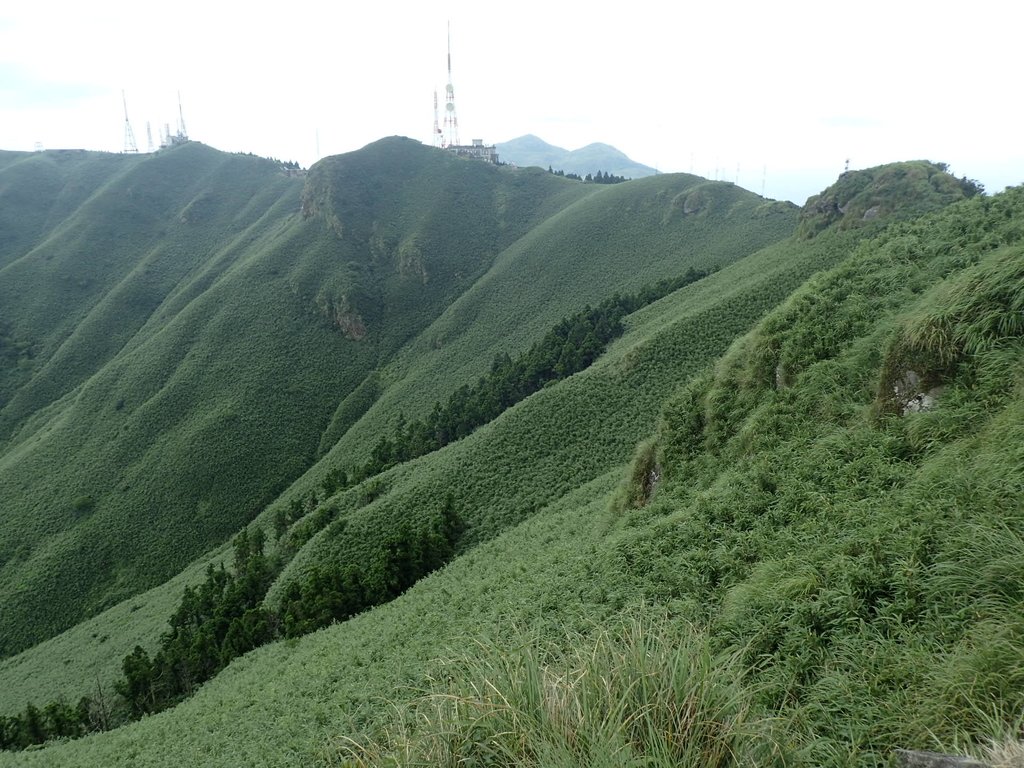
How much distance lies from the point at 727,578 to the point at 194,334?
102537mm

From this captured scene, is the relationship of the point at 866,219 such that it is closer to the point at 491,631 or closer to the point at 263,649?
the point at 491,631

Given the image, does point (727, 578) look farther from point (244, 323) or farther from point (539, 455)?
point (244, 323)

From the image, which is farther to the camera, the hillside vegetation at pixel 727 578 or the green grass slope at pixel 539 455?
the green grass slope at pixel 539 455

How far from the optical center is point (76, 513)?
203 ft

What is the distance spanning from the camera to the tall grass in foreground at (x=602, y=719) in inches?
159

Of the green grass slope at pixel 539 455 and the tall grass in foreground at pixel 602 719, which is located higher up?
the tall grass in foreground at pixel 602 719

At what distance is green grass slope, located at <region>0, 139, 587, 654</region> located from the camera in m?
60.4

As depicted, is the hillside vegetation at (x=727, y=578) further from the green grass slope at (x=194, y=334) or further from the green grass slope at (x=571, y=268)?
the green grass slope at (x=571, y=268)

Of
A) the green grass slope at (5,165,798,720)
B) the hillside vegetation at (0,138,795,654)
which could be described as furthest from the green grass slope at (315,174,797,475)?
the green grass slope at (5,165,798,720)

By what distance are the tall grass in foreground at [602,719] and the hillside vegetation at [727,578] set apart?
3cm

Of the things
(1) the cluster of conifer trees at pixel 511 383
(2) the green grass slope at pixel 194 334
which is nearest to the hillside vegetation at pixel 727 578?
(1) the cluster of conifer trees at pixel 511 383

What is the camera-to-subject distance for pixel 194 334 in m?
91.8

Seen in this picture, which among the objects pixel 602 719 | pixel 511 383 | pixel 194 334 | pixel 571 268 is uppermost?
pixel 571 268

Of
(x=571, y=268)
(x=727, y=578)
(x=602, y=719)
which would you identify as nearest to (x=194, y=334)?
(x=571, y=268)
